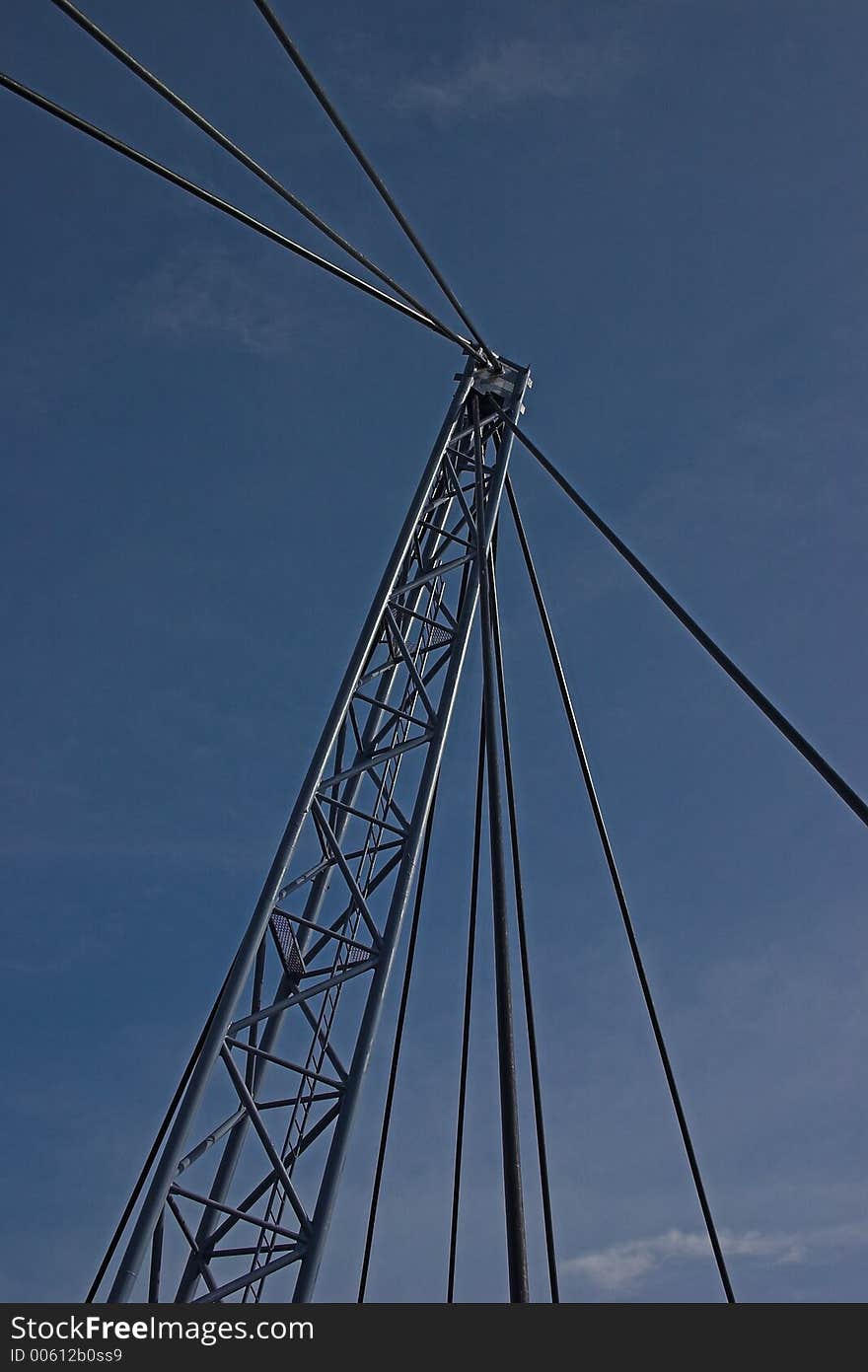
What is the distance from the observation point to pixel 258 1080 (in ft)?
41.5

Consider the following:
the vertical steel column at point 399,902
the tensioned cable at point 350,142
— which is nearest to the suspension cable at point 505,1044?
the vertical steel column at point 399,902

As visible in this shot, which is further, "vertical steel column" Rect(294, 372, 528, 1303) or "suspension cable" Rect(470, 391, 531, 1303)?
"vertical steel column" Rect(294, 372, 528, 1303)

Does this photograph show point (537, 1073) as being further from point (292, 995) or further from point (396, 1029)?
point (292, 995)

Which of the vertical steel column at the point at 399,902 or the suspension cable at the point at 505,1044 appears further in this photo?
the vertical steel column at the point at 399,902

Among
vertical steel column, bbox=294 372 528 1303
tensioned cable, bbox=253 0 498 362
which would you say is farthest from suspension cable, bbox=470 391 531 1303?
tensioned cable, bbox=253 0 498 362

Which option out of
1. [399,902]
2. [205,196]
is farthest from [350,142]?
[399,902]

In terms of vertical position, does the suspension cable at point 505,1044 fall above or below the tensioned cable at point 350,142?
below

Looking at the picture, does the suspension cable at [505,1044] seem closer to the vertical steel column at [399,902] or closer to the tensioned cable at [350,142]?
the vertical steel column at [399,902]

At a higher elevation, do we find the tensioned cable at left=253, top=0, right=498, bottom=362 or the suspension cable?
the tensioned cable at left=253, top=0, right=498, bottom=362

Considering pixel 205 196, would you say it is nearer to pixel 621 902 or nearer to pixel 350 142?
pixel 350 142

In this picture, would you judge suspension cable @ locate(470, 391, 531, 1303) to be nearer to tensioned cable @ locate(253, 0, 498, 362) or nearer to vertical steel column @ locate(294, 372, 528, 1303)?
vertical steel column @ locate(294, 372, 528, 1303)

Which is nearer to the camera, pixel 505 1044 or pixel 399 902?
pixel 505 1044

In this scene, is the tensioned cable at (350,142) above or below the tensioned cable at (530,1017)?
above
